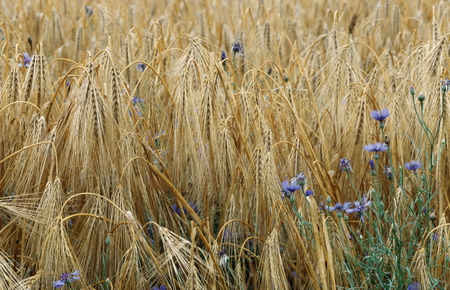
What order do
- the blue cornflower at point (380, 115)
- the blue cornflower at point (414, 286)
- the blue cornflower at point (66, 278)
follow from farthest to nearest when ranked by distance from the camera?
the blue cornflower at point (380, 115) → the blue cornflower at point (414, 286) → the blue cornflower at point (66, 278)

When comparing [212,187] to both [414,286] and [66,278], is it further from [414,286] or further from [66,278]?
[414,286]

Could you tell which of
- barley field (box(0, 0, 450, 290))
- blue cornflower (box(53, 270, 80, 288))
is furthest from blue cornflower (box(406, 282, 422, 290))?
blue cornflower (box(53, 270, 80, 288))

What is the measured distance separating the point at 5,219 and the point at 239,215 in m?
0.80

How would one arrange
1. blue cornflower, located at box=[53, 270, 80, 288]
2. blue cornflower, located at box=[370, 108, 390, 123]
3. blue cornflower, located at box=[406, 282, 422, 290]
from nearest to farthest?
blue cornflower, located at box=[53, 270, 80, 288], blue cornflower, located at box=[406, 282, 422, 290], blue cornflower, located at box=[370, 108, 390, 123]

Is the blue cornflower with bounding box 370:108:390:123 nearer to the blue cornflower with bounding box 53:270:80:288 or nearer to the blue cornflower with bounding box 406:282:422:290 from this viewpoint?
the blue cornflower with bounding box 406:282:422:290

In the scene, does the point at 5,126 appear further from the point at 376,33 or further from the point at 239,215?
the point at 376,33

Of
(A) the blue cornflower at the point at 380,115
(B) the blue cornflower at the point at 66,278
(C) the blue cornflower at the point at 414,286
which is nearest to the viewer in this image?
(B) the blue cornflower at the point at 66,278

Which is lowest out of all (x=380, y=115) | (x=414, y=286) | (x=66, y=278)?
(x=414, y=286)

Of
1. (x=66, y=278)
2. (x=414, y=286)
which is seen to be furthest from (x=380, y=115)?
(x=66, y=278)

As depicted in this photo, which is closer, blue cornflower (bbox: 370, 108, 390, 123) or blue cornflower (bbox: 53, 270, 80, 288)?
blue cornflower (bbox: 53, 270, 80, 288)

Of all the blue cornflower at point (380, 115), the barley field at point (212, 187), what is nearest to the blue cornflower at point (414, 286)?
the barley field at point (212, 187)

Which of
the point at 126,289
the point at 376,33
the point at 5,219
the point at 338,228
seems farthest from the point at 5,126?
the point at 376,33

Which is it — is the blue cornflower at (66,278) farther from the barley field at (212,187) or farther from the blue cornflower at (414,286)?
the blue cornflower at (414,286)

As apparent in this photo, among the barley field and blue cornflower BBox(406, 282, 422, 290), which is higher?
the barley field
